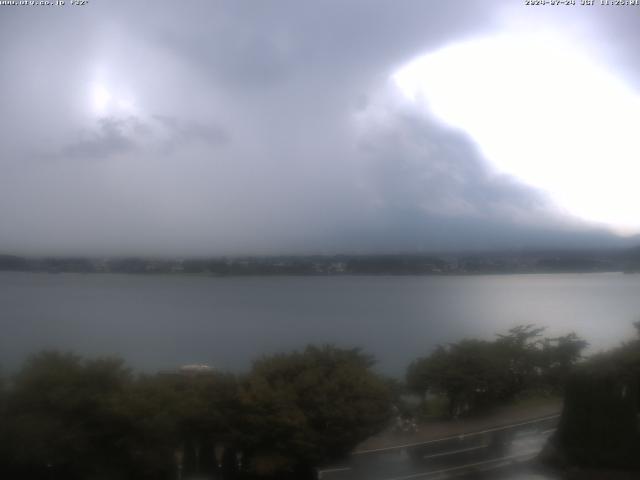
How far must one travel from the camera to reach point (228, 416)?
36.0ft

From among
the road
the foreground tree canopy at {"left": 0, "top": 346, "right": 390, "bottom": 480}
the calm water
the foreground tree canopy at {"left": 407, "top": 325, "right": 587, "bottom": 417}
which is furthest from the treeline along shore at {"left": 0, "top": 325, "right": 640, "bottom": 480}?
the foreground tree canopy at {"left": 407, "top": 325, "right": 587, "bottom": 417}

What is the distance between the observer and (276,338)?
2458cm

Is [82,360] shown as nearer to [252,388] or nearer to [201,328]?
[252,388]

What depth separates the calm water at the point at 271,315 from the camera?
1889 cm

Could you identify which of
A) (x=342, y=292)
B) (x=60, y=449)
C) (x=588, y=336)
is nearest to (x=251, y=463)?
(x=60, y=449)

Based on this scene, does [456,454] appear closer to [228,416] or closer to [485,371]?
[485,371]

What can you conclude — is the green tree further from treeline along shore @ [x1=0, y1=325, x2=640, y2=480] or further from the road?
the road

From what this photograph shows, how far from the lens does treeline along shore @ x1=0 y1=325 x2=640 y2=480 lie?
9469 mm

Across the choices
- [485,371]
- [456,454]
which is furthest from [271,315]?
[456,454]

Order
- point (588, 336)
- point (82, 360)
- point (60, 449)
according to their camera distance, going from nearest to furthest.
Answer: point (60, 449) < point (82, 360) < point (588, 336)

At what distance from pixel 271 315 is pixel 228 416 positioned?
25.0 metres

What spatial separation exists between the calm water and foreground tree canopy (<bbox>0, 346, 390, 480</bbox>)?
1185mm

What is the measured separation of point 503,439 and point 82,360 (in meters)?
8.84

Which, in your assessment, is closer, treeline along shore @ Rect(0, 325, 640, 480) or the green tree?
treeline along shore @ Rect(0, 325, 640, 480)
